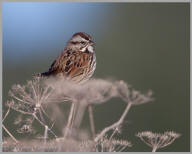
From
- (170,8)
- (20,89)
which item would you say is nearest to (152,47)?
(170,8)

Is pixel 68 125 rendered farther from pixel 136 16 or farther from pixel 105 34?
pixel 136 16

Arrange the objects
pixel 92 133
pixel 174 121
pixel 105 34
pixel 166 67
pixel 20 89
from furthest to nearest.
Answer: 1. pixel 105 34
2. pixel 166 67
3. pixel 174 121
4. pixel 20 89
5. pixel 92 133

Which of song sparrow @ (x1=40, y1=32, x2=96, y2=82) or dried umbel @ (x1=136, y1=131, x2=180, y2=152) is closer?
dried umbel @ (x1=136, y1=131, x2=180, y2=152)

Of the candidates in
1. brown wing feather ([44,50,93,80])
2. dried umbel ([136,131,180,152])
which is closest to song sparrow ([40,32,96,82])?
brown wing feather ([44,50,93,80])

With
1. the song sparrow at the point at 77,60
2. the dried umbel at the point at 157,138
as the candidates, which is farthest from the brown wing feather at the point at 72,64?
the dried umbel at the point at 157,138

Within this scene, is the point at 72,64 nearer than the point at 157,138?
No

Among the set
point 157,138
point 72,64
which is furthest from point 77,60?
point 157,138

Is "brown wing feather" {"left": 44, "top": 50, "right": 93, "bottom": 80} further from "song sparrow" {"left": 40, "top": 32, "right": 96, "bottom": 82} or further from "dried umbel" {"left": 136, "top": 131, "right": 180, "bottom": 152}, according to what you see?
"dried umbel" {"left": 136, "top": 131, "right": 180, "bottom": 152}

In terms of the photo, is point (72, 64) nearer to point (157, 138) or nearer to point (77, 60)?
point (77, 60)

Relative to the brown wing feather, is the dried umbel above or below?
below
